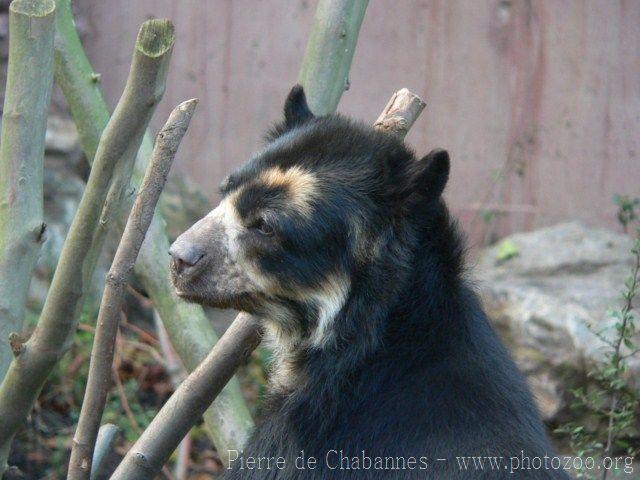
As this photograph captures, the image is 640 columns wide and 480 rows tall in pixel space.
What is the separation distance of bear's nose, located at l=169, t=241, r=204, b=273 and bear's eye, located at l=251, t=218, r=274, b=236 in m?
0.20

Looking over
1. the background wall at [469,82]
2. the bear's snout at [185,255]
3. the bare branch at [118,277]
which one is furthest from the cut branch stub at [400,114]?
the background wall at [469,82]

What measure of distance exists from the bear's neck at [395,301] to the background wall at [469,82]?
5.26 m

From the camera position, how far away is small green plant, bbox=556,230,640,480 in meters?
4.25

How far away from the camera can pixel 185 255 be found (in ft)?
10.8

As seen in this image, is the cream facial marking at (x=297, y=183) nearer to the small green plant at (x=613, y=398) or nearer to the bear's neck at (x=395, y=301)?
the bear's neck at (x=395, y=301)

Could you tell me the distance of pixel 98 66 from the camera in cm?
872

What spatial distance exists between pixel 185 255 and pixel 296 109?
2.62ft

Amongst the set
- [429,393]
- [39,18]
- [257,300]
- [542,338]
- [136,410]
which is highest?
[39,18]

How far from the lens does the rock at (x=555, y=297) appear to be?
643 centimetres

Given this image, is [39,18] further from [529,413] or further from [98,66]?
[98,66]

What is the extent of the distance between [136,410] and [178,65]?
3.31 metres

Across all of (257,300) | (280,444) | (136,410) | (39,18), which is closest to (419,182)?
(257,300)

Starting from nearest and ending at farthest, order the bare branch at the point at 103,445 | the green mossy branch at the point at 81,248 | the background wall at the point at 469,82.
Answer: the green mossy branch at the point at 81,248 → the bare branch at the point at 103,445 → the background wall at the point at 469,82

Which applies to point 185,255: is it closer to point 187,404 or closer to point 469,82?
point 187,404
